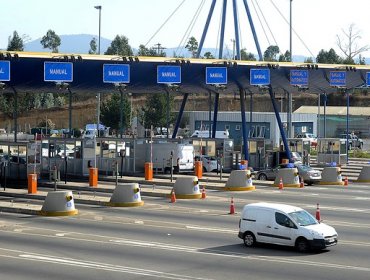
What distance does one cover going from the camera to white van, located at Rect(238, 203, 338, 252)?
67.7ft

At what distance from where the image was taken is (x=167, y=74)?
144ft

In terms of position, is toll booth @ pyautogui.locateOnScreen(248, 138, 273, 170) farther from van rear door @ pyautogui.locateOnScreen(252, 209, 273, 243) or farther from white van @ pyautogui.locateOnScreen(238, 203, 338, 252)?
van rear door @ pyautogui.locateOnScreen(252, 209, 273, 243)

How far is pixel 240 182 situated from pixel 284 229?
17.5 m

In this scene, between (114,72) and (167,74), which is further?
(167,74)

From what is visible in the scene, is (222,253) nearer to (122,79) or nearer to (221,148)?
(122,79)

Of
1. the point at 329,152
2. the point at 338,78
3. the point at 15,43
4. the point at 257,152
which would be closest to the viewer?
the point at 338,78

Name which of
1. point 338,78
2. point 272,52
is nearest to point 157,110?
point 338,78

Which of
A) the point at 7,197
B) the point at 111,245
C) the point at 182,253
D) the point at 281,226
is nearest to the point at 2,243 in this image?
the point at 111,245

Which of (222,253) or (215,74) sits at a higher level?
(215,74)

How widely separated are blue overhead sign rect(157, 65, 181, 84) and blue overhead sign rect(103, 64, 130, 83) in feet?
6.73

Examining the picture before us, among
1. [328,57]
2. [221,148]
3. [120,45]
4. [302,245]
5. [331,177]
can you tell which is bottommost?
[302,245]

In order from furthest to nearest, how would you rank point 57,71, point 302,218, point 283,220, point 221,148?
point 221,148 < point 57,71 < point 302,218 < point 283,220

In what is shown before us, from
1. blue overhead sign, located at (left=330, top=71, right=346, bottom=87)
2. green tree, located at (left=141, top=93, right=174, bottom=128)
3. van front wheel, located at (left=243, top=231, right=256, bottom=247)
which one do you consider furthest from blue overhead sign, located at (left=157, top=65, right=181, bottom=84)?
green tree, located at (left=141, top=93, right=174, bottom=128)

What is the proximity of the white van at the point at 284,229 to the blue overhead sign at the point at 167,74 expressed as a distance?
73.5 feet
